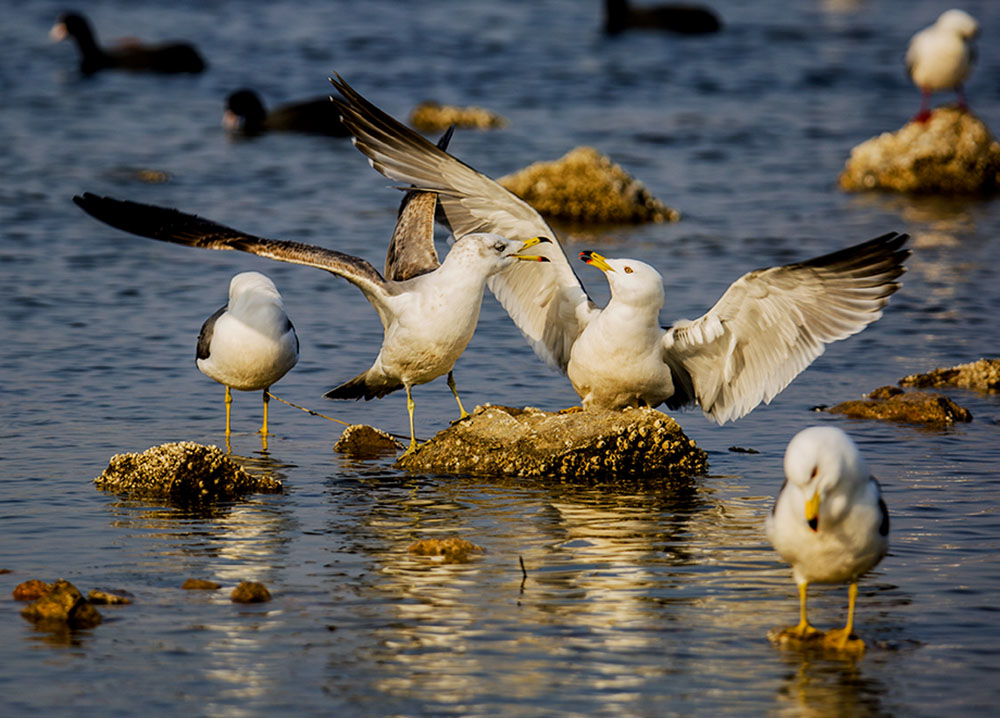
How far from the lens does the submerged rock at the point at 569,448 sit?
8031mm

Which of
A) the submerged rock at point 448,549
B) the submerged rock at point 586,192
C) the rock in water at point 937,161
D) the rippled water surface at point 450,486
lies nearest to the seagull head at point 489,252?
the rippled water surface at point 450,486

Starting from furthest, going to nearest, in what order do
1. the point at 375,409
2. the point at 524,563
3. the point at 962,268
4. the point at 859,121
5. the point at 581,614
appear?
1. the point at 859,121
2. the point at 962,268
3. the point at 375,409
4. the point at 524,563
5. the point at 581,614

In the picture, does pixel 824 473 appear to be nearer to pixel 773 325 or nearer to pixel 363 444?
pixel 773 325

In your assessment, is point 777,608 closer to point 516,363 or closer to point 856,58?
point 516,363

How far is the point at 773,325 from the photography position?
817 centimetres

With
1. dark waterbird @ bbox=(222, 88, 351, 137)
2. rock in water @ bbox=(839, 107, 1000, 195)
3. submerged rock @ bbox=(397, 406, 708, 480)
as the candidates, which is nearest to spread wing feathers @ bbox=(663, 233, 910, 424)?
submerged rock @ bbox=(397, 406, 708, 480)

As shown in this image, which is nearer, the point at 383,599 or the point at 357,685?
the point at 357,685

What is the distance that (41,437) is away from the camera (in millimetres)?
8570

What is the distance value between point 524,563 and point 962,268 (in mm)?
7723

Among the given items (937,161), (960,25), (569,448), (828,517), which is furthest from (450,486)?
(960,25)

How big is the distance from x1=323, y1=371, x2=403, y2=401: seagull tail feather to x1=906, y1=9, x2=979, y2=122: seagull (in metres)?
11.1

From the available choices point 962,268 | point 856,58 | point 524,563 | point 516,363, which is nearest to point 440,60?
point 856,58

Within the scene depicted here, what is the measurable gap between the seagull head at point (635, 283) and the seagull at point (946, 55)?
10.9 meters

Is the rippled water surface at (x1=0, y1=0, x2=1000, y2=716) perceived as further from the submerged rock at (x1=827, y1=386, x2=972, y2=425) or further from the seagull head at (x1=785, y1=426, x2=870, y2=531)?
the seagull head at (x1=785, y1=426, x2=870, y2=531)
